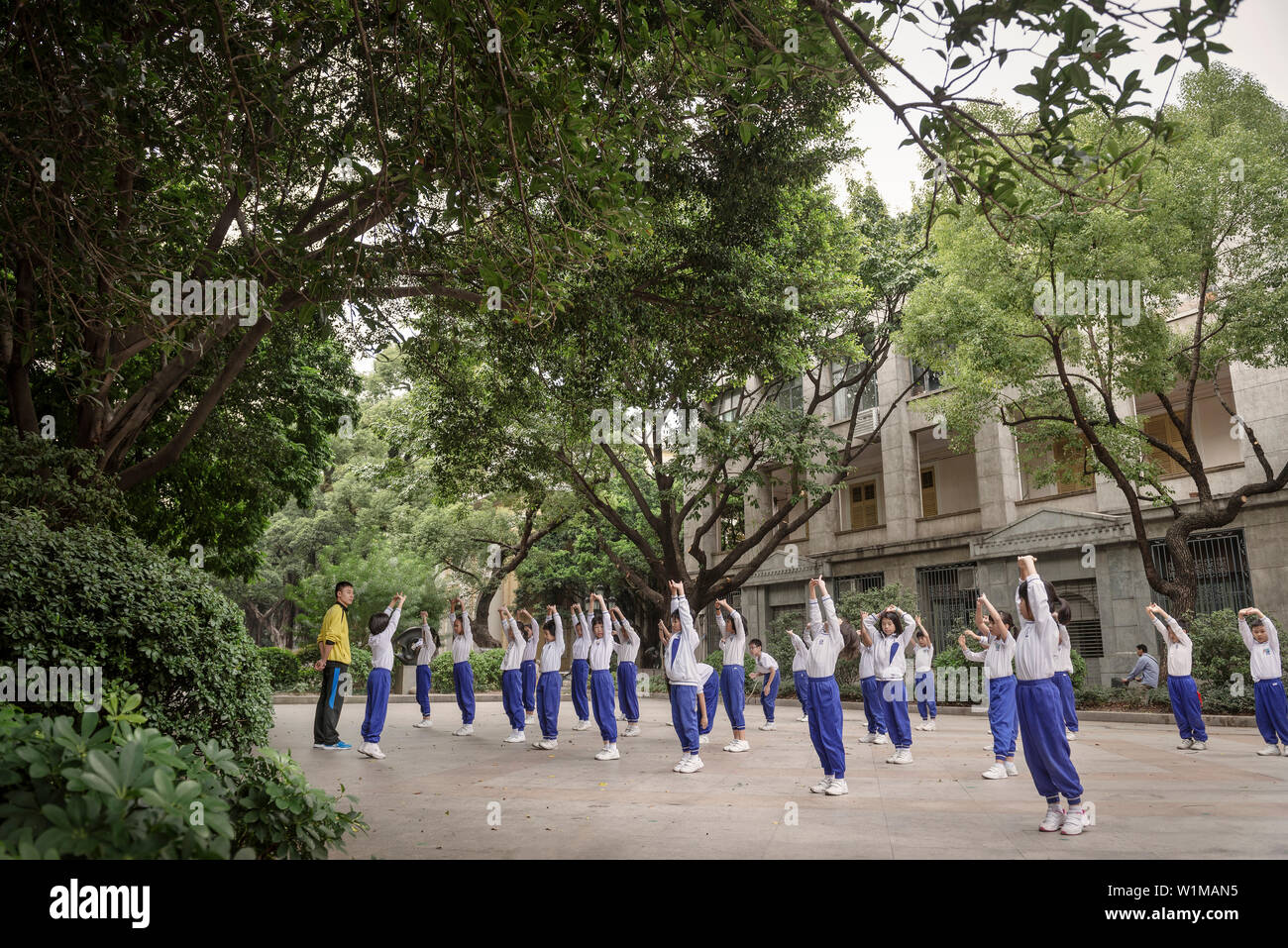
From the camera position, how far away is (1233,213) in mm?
15281

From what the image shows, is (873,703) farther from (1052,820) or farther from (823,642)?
(1052,820)

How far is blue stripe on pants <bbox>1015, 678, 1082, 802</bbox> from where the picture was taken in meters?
6.28

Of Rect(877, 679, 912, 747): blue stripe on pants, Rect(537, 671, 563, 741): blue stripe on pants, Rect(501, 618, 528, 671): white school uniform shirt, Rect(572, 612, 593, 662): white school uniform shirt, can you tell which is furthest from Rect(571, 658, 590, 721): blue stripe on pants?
Rect(877, 679, 912, 747): blue stripe on pants

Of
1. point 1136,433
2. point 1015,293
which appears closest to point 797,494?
point 1015,293

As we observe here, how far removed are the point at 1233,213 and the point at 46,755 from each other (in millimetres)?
19132

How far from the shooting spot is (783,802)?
25.2 feet

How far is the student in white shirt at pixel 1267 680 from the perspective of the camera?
1070cm

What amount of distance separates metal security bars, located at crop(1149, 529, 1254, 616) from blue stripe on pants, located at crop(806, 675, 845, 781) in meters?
12.8

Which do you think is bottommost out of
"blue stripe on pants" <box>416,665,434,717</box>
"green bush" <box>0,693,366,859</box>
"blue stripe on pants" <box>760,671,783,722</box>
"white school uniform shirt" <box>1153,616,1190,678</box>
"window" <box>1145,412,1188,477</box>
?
"blue stripe on pants" <box>760,671,783,722</box>

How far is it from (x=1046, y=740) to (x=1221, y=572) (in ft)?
49.9

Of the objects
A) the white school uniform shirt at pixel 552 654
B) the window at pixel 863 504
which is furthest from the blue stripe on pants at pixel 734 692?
the window at pixel 863 504

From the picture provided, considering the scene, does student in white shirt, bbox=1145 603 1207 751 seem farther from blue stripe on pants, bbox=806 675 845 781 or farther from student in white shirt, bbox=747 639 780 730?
student in white shirt, bbox=747 639 780 730

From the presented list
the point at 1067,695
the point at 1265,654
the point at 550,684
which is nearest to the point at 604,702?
the point at 550,684
